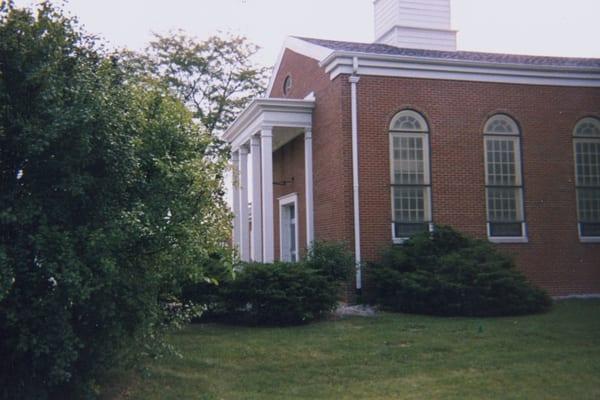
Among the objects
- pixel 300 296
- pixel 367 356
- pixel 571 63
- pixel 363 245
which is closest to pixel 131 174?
pixel 367 356

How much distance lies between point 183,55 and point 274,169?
1298 cm

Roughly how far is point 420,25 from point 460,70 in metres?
5.46

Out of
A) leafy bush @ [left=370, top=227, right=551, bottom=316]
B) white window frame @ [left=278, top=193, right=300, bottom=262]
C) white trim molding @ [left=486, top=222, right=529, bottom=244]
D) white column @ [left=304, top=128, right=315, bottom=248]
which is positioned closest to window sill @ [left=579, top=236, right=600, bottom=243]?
white trim molding @ [left=486, top=222, right=529, bottom=244]

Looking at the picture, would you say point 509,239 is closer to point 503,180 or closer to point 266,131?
point 503,180

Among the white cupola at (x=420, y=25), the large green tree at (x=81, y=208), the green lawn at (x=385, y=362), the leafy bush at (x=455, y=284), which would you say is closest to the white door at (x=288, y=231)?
the leafy bush at (x=455, y=284)

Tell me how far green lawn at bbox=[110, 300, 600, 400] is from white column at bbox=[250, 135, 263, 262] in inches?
262

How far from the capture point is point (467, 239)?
622 inches

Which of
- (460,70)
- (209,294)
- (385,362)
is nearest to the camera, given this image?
(385,362)

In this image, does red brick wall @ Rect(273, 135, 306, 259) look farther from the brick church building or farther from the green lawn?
the green lawn

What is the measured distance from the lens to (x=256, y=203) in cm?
2044

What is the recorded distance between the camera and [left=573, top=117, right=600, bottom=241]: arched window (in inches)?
717

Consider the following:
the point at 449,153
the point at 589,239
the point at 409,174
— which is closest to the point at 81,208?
the point at 409,174

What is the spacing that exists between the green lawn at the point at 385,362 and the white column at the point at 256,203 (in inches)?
262

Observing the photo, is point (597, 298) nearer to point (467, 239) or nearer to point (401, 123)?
point (467, 239)
